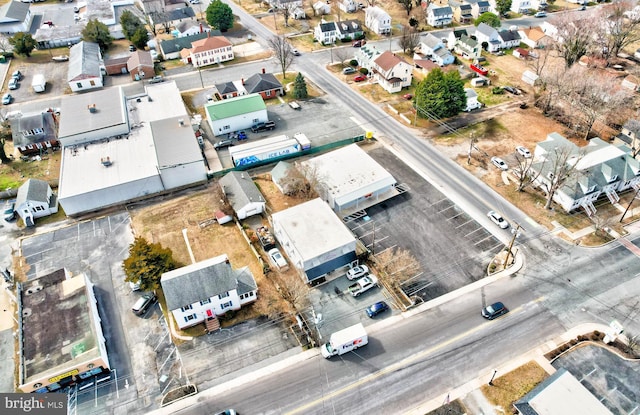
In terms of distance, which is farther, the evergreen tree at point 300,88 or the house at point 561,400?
the evergreen tree at point 300,88

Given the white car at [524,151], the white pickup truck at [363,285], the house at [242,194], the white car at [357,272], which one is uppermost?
the house at [242,194]

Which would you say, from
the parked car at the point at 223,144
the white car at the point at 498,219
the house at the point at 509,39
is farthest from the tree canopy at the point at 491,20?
the parked car at the point at 223,144

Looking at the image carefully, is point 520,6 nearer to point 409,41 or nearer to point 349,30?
point 409,41

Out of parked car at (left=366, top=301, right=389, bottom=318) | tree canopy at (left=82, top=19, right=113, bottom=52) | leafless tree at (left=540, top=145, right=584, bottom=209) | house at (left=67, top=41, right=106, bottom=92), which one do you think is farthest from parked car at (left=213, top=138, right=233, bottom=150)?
tree canopy at (left=82, top=19, right=113, bottom=52)

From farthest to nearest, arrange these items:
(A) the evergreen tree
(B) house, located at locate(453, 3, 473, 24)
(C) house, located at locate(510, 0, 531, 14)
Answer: (C) house, located at locate(510, 0, 531, 14), (B) house, located at locate(453, 3, 473, 24), (A) the evergreen tree

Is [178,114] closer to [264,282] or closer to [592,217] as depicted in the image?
[264,282]

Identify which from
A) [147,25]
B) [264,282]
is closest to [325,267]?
[264,282]

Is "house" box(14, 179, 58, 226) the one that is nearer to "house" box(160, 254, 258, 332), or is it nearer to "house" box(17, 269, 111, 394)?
"house" box(17, 269, 111, 394)

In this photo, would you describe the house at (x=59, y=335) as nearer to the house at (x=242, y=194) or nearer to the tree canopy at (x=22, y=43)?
the house at (x=242, y=194)
